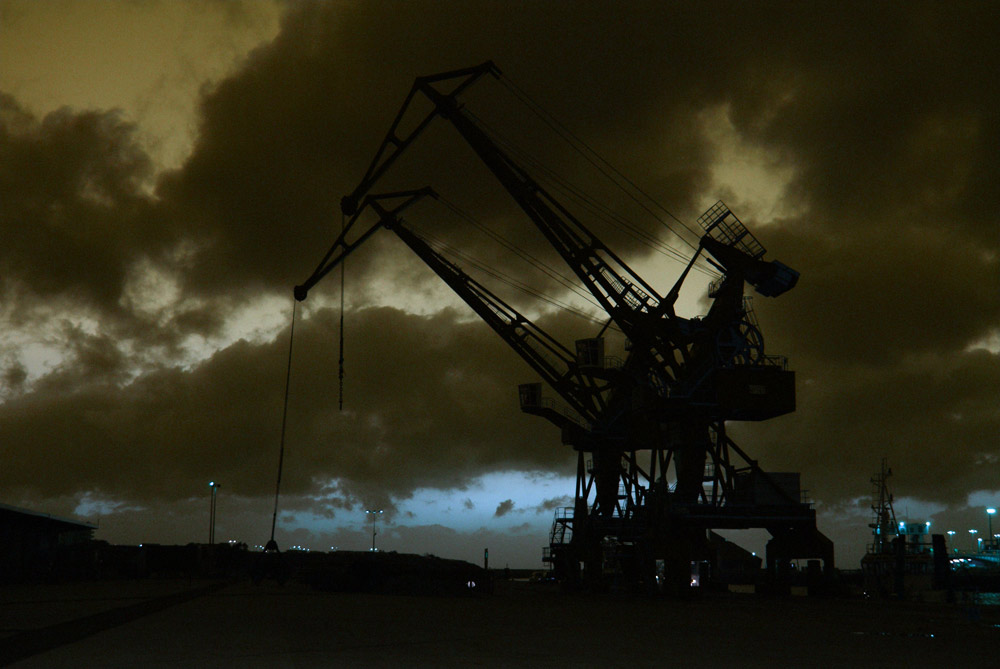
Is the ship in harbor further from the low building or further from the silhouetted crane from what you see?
the low building

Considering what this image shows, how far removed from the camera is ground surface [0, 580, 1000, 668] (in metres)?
17.9

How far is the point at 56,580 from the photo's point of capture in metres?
62.6

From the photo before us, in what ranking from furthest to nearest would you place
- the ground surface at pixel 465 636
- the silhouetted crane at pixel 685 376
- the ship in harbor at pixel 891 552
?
the ship in harbor at pixel 891 552 → the silhouetted crane at pixel 685 376 → the ground surface at pixel 465 636

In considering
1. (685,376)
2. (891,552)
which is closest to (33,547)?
(685,376)

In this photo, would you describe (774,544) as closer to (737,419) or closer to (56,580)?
(737,419)

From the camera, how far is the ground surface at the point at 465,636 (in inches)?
706

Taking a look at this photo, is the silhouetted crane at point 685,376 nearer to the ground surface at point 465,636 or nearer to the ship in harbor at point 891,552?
the ground surface at point 465,636

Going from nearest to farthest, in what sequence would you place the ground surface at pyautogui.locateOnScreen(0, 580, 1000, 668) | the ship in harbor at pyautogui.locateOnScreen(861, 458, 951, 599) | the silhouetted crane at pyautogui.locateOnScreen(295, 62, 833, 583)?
the ground surface at pyautogui.locateOnScreen(0, 580, 1000, 668) < the silhouetted crane at pyautogui.locateOnScreen(295, 62, 833, 583) < the ship in harbor at pyautogui.locateOnScreen(861, 458, 951, 599)

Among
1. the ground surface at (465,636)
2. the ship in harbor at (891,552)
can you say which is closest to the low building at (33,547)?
the ground surface at (465,636)

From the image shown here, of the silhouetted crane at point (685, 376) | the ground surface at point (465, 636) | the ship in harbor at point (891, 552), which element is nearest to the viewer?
the ground surface at point (465, 636)

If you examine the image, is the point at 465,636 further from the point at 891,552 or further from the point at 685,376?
the point at 891,552

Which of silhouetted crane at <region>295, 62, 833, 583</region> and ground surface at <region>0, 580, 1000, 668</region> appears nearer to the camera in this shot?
ground surface at <region>0, 580, 1000, 668</region>

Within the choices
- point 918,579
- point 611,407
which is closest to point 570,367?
point 611,407

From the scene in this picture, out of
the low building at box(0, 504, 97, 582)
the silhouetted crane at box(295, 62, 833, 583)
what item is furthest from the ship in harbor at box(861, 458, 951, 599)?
the low building at box(0, 504, 97, 582)
